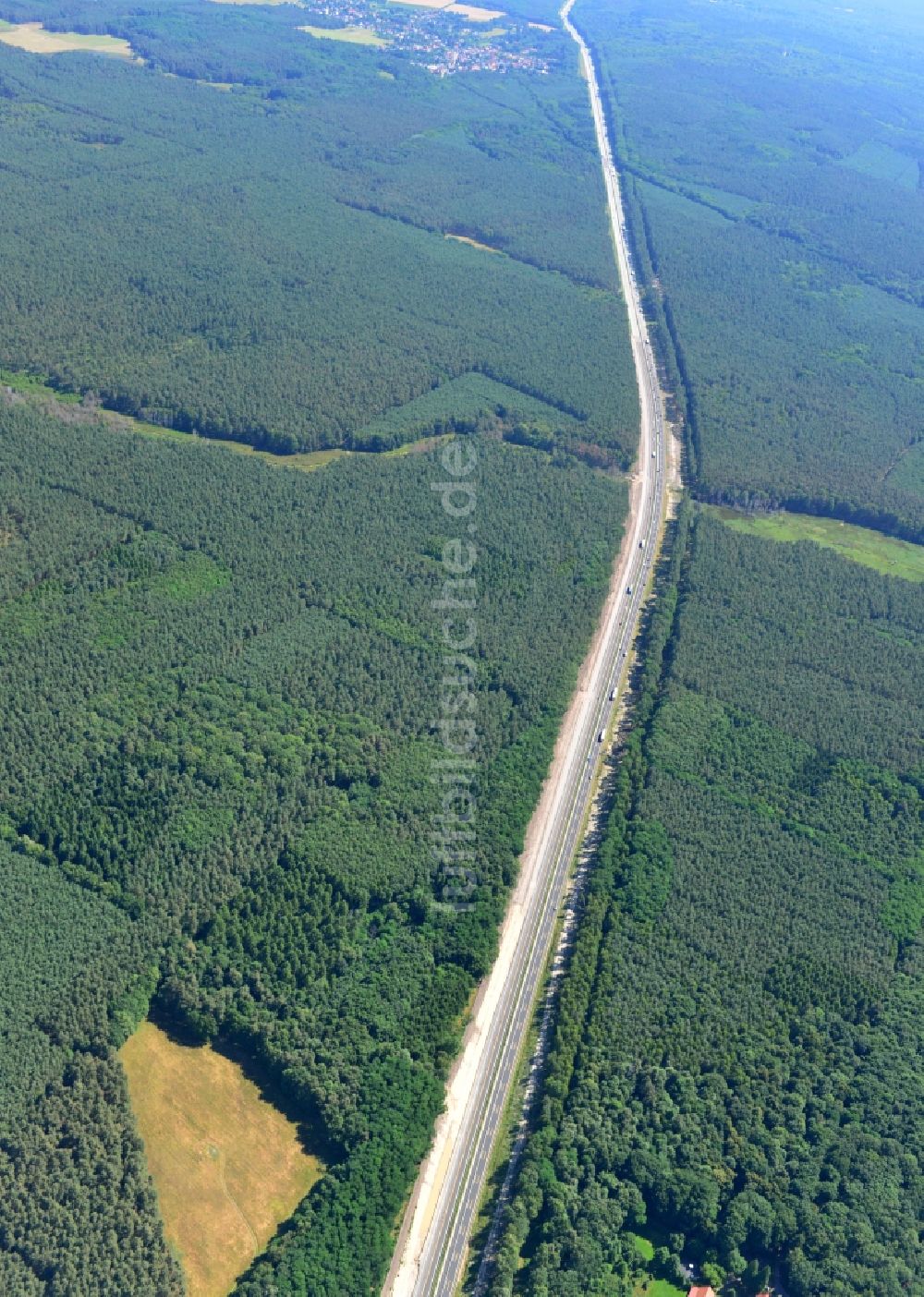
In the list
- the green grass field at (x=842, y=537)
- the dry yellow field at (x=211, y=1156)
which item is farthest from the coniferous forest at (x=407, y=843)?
the green grass field at (x=842, y=537)

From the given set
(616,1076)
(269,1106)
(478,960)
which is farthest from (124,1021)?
(616,1076)

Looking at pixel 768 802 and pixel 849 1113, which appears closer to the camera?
pixel 849 1113

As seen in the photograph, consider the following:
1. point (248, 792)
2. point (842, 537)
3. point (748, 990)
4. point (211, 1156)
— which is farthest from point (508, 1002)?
point (842, 537)

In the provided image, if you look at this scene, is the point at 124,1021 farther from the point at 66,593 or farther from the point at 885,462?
the point at 885,462

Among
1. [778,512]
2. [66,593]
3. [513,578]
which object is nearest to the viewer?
[66,593]

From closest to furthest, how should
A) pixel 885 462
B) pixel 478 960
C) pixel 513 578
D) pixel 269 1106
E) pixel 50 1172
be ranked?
1. pixel 50 1172
2. pixel 269 1106
3. pixel 478 960
4. pixel 513 578
5. pixel 885 462

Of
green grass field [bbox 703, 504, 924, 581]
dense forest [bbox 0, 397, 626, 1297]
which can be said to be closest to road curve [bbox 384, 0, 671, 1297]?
dense forest [bbox 0, 397, 626, 1297]

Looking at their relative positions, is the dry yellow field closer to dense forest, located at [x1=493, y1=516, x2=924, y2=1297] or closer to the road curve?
the road curve
